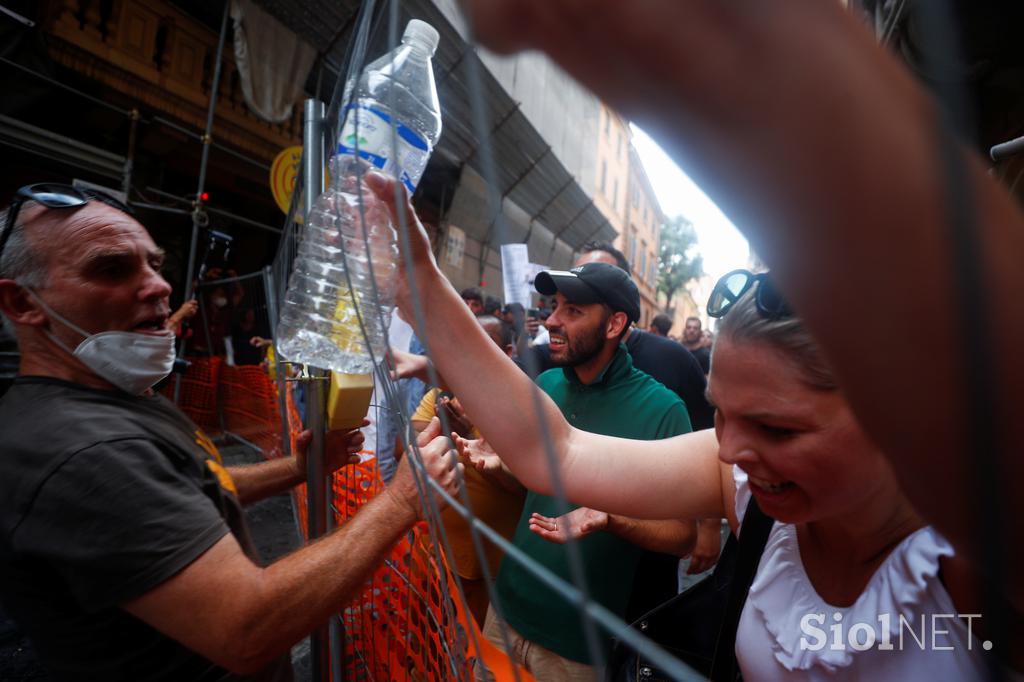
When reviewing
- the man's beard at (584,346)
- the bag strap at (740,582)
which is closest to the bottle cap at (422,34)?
the man's beard at (584,346)

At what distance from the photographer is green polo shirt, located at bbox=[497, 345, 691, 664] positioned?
5.81 ft

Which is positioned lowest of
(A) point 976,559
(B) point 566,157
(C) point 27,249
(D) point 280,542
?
(D) point 280,542

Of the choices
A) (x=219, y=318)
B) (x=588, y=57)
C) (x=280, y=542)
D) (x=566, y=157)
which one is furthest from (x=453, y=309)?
(x=566, y=157)

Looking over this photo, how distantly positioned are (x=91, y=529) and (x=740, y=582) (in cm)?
137

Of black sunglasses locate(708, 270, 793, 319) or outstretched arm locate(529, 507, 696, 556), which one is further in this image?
outstretched arm locate(529, 507, 696, 556)

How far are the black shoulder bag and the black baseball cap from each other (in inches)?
49.4

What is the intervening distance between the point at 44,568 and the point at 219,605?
1.35 ft

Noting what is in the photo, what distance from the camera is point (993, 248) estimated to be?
0.27 m

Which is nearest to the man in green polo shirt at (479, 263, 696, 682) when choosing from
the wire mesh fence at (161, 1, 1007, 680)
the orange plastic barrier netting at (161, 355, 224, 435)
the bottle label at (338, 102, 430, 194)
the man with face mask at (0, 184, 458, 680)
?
the wire mesh fence at (161, 1, 1007, 680)

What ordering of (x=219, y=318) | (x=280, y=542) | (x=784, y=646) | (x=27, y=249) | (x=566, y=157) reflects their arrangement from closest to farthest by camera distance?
(x=784, y=646) → (x=27, y=249) → (x=280, y=542) → (x=219, y=318) → (x=566, y=157)

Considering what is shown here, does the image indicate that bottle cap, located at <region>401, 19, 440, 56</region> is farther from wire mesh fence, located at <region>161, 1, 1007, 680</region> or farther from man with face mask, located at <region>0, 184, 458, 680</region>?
man with face mask, located at <region>0, 184, 458, 680</region>

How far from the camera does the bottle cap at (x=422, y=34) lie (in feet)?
5.02

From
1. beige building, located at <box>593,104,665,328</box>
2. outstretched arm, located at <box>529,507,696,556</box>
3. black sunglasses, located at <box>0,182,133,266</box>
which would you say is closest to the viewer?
black sunglasses, located at <box>0,182,133,266</box>

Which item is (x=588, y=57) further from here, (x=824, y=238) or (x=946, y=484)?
(x=946, y=484)
